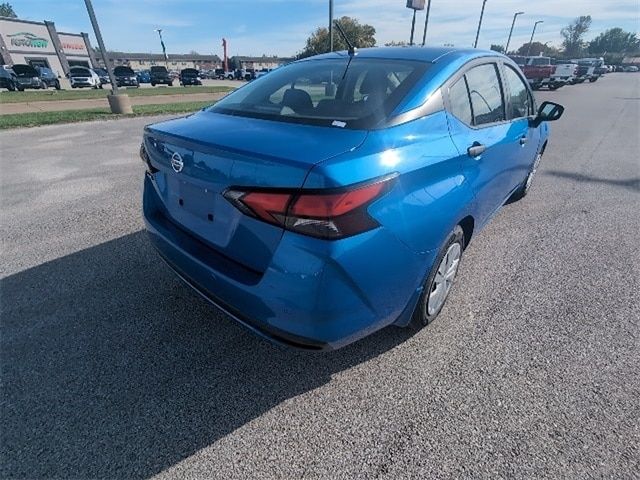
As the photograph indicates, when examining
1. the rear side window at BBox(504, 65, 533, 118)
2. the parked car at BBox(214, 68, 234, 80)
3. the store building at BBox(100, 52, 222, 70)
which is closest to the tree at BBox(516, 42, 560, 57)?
the parked car at BBox(214, 68, 234, 80)

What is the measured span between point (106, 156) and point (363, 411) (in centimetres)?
701

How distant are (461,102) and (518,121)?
1197mm

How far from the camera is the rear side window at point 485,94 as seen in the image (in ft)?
8.23

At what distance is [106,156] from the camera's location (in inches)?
274

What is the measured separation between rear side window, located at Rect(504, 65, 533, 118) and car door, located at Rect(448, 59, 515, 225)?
0.77 feet

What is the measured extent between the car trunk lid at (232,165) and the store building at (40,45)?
58791 millimetres

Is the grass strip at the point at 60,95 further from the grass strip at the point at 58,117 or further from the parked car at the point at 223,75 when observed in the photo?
the parked car at the point at 223,75

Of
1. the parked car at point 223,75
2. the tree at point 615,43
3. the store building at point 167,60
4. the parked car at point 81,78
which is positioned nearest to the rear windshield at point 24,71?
the parked car at point 81,78

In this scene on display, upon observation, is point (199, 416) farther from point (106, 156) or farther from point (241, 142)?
point (106, 156)

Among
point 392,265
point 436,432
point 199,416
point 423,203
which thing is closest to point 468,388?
point 436,432

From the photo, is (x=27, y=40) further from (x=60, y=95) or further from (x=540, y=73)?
(x=540, y=73)

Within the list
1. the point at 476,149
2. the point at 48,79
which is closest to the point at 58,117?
the point at 476,149

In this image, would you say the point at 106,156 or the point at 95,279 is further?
the point at 106,156

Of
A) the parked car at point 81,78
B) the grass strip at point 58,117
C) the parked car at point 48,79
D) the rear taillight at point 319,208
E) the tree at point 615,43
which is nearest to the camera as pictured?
the rear taillight at point 319,208
